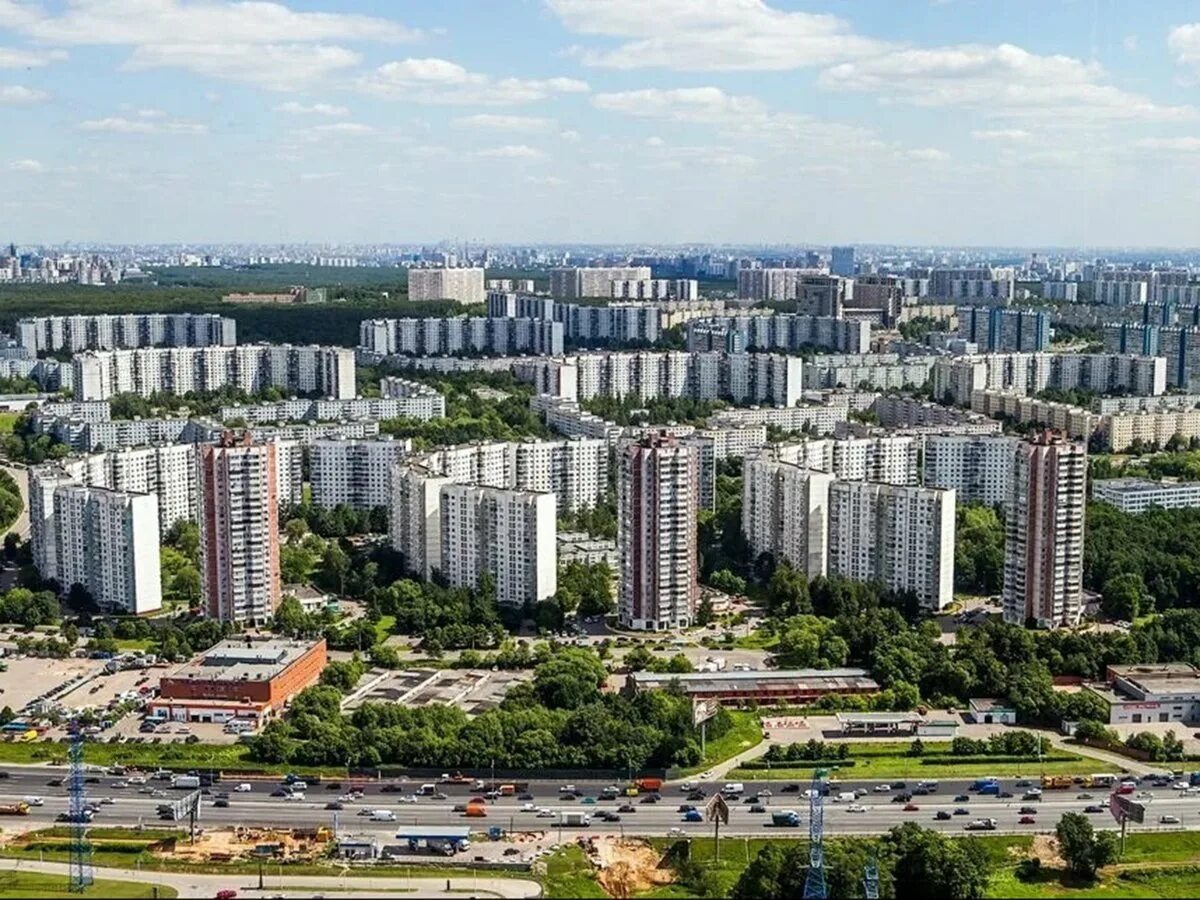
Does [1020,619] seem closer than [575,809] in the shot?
No

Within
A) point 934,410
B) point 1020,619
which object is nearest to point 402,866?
point 1020,619

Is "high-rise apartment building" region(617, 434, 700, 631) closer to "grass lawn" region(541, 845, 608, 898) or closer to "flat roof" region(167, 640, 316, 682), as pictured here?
"flat roof" region(167, 640, 316, 682)

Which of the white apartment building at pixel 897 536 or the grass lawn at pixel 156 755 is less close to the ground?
the white apartment building at pixel 897 536

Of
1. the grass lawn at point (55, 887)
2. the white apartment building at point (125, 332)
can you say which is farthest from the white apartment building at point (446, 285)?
the grass lawn at point (55, 887)

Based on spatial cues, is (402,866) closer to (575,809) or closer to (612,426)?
(575,809)

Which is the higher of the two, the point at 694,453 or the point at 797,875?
the point at 694,453

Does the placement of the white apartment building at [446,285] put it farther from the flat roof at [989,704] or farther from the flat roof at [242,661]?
the flat roof at [989,704]

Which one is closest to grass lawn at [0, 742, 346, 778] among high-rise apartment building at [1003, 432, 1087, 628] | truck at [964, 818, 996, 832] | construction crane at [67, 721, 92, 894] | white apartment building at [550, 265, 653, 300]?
construction crane at [67, 721, 92, 894]
